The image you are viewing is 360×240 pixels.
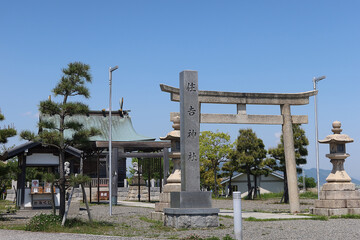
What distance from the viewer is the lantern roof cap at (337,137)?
16.8 m

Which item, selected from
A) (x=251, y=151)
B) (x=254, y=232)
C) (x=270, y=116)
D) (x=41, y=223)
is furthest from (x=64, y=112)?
(x=251, y=151)

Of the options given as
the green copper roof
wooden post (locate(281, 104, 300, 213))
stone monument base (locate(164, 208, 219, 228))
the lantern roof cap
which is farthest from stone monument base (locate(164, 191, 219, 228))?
the green copper roof

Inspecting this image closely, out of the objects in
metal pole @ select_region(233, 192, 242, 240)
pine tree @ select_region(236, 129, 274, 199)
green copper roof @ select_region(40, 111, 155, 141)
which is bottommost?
metal pole @ select_region(233, 192, 242, 240)

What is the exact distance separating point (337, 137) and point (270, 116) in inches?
105

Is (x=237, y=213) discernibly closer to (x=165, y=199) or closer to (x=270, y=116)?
(x=165, y=199)

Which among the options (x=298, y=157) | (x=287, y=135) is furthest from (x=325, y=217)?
(x=298, y=157)

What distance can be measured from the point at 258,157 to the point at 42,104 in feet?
74.5

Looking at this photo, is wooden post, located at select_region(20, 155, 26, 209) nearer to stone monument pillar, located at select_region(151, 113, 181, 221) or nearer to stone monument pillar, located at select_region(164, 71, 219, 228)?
stone monument pillar, located at select_region(151, 113, 181, 221)

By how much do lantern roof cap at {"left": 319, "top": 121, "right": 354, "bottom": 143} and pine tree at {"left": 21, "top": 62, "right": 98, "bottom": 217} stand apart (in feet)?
29.4

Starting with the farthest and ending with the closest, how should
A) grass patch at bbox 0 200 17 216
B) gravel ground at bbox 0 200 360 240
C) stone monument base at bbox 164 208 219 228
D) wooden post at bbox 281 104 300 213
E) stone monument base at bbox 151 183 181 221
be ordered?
1. grass patch at bbox 0 200 17 216
2. wooden post at bbox 281 104 300 213
3. stone monument base at bbox 151 183 181 221
4. stone monument base at bbox 164 208 219 228
5. gravel ground at bbox 0 200 360 240

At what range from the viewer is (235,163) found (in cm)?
3409

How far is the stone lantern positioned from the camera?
16.2 meters

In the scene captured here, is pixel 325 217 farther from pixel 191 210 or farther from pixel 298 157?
pixel 298 157

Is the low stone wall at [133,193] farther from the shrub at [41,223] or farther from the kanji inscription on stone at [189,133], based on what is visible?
the kanji inscription on stone at [189,133]
